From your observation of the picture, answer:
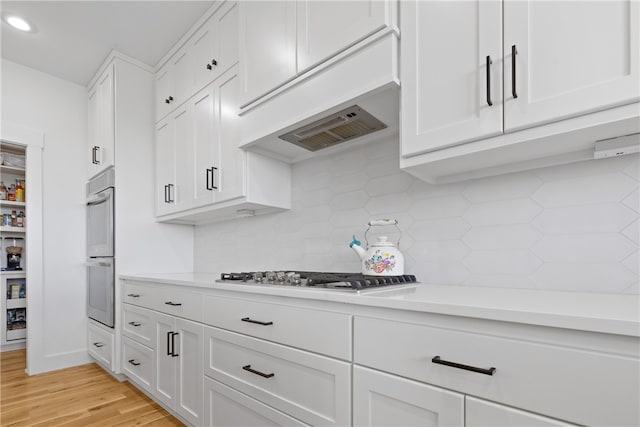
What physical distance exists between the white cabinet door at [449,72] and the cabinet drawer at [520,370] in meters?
0.62

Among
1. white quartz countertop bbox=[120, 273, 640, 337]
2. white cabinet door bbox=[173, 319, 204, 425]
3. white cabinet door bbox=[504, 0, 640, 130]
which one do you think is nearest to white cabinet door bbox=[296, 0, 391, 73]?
white cabinet door bbox=[504, 0, 640, 130]

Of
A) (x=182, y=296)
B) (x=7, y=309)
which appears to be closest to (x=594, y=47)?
(x=182, y=296)

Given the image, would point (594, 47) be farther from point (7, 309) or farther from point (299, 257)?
point (7, 309)

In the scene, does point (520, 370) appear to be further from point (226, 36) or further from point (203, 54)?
point (203, 54)

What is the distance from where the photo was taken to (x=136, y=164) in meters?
2.81

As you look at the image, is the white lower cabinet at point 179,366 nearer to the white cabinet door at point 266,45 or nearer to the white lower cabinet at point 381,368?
the white lower cabinet at point 381,368

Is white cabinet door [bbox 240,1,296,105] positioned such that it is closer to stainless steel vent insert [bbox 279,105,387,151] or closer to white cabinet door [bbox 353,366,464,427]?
stainless steel vent insert [bbox 279,105,387,151]

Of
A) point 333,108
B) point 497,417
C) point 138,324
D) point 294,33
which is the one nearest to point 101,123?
point 138,324

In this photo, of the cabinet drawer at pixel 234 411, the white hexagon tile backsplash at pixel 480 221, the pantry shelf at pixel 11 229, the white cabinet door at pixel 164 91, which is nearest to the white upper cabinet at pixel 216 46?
the white cabinet door at pixel 164 91

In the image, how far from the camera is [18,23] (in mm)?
2420

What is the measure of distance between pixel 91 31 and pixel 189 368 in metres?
2.47

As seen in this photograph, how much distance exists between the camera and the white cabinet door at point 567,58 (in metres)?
0.83

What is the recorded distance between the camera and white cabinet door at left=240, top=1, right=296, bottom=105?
1609 mm

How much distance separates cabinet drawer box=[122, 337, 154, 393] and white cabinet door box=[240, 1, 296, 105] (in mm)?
1742
